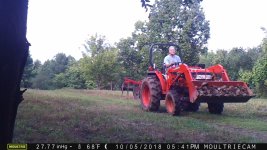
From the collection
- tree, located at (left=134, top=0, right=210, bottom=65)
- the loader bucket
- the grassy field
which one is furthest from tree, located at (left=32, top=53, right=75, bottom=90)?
the loader bucket

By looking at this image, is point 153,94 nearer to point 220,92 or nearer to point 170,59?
point 170,59

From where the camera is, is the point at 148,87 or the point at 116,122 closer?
the point at 116,122

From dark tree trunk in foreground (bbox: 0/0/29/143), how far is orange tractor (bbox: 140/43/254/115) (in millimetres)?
5760

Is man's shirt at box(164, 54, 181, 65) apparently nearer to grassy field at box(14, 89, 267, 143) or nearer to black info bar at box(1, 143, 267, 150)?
grassy field at box(14, 89, 267, 143)

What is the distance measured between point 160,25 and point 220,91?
26351mm

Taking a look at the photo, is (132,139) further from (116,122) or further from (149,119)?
(149,119)

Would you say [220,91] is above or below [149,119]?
above

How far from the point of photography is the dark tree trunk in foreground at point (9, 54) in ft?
15.8

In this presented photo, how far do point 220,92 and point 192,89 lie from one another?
746 mm

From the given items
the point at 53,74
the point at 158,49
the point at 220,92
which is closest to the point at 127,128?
the point at 220,92

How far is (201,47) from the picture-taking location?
117 feet

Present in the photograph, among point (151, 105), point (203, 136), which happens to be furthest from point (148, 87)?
point (203, 136)

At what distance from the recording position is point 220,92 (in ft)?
32.8

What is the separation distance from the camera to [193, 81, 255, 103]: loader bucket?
32.1ft
